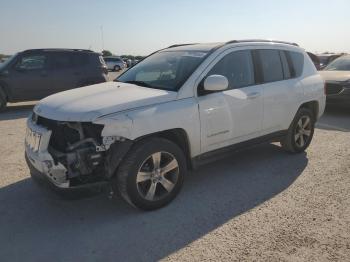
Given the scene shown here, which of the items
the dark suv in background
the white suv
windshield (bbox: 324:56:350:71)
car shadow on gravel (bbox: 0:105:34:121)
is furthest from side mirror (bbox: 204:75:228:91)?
the dark suv in background

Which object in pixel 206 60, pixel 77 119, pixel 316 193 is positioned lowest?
pixel 316 193

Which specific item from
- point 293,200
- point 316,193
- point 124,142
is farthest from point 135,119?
point 316,193

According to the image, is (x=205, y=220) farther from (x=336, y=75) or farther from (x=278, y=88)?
(x=336, y=75)

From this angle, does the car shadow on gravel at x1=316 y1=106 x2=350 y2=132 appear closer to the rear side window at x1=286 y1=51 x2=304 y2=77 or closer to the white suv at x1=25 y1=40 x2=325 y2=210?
the rear side window at x1=286 y1=51 x2=304 y2=77

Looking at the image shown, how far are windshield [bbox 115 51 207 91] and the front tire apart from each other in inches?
31.3

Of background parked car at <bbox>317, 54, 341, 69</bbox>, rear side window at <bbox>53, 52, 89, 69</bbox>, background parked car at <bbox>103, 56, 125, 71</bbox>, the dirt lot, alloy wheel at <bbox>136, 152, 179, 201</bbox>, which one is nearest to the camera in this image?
the dirt lot

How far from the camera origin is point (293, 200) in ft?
14.4

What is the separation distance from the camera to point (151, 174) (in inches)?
159

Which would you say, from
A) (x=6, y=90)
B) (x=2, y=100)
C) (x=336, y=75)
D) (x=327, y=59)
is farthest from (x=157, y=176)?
(x=327, y=59)

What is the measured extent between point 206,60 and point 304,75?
2221mm

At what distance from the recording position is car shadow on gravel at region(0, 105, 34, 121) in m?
10.0

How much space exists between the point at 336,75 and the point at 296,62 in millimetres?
5073

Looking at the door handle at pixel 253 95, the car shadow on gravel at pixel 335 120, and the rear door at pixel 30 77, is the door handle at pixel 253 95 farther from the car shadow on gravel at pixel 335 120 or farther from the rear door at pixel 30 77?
the rear door at pixel 30 77

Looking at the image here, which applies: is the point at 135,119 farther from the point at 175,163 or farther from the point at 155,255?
the point at 155,255
